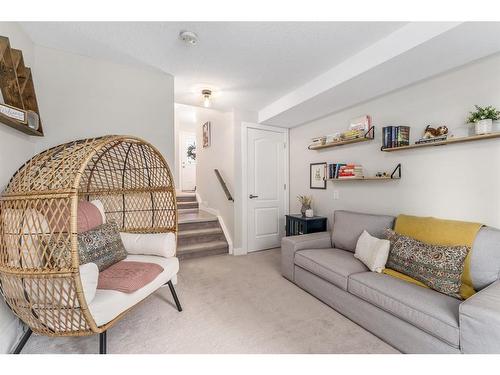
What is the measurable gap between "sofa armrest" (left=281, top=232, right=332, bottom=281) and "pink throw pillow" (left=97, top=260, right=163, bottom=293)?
1.38 m

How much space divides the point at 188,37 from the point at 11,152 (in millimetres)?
1539

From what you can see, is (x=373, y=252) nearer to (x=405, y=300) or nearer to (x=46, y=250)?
(x=405, y=300)

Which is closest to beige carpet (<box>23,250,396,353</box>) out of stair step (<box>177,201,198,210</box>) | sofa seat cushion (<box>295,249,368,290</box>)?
sofa seat cushion (<box>295,249,368,290</box>)

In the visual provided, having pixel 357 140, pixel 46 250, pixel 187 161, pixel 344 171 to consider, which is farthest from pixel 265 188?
pixel 187 161

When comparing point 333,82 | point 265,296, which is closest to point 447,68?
point 333,82

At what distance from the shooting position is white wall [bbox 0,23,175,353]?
1.87 m

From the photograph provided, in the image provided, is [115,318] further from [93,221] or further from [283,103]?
[283,103]

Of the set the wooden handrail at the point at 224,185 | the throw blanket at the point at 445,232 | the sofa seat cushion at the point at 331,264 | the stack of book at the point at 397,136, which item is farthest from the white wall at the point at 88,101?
the throw blanket at the point at 445,232

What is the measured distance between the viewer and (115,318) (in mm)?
1390

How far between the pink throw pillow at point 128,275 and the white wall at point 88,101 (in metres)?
0.71

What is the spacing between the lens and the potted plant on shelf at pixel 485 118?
5.53ft

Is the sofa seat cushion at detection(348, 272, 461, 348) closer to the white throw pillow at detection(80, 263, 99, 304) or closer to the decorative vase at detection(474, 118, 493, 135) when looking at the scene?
the decorative vase at detection(474, 118, 493, 135)

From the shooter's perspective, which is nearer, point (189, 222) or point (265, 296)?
point (265, 296)

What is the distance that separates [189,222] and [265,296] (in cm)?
192
